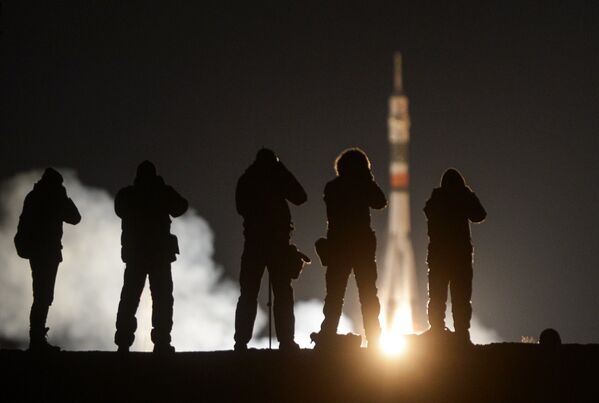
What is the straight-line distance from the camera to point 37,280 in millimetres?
15312

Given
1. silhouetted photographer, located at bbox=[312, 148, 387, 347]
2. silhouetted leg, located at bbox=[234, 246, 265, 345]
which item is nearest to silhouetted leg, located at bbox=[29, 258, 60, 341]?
silhouetted leg, located at bbox=[234, 246, 265, 345]

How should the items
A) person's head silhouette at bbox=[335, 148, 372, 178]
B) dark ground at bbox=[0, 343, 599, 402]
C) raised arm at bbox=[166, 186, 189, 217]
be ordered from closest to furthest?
dark ground at bbox=[0, 343, 599, 402], person's head silhouette at bbox=[335, 148, 372, 178], raised arm at bbox=[166, 186, 189, 217]

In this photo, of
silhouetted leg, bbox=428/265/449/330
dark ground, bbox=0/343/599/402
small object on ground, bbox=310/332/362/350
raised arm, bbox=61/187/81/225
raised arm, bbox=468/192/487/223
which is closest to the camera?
dark ground, bbox=0/343/599/402

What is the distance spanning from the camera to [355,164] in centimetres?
1456

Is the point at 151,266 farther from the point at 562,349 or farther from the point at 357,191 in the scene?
the point at 562,349

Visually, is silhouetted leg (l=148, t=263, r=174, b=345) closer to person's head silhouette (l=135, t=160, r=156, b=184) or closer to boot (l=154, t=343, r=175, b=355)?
boot (l=154, t=343, r=175, b=355)

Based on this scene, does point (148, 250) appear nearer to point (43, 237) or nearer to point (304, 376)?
point (43, 237)

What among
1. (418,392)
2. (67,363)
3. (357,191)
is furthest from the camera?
(357,191)

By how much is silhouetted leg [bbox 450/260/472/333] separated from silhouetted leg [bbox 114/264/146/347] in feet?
14.7

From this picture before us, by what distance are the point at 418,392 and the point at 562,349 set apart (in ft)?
8.86

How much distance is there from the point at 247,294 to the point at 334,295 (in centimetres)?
122

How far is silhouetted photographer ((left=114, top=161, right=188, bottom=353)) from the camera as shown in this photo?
14.9 m

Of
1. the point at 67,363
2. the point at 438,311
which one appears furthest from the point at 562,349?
the point at 67,363

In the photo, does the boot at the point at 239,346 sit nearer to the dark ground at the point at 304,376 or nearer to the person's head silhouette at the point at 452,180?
the dark ground at the point at 304,376
